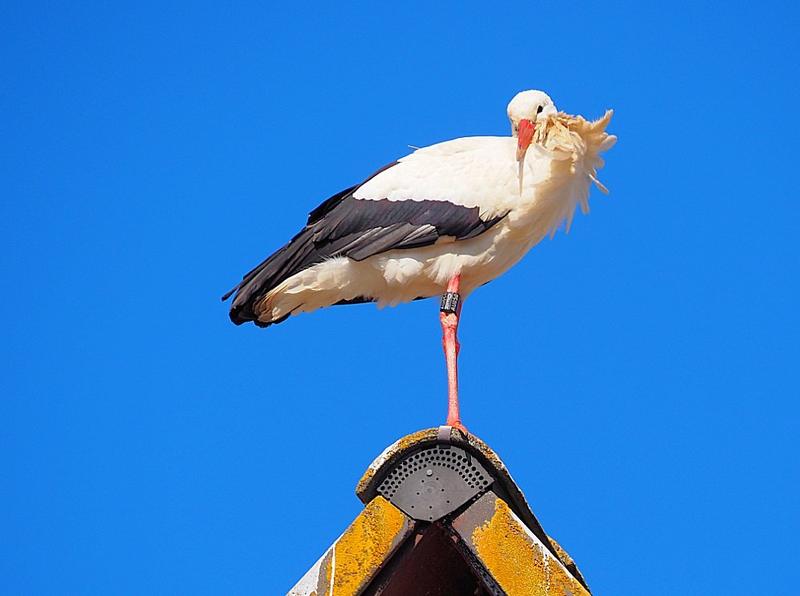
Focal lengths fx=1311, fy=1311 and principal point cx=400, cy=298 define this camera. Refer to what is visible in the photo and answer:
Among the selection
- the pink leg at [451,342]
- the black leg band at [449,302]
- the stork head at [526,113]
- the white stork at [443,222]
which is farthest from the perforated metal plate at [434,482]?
the stork head at [526,113]

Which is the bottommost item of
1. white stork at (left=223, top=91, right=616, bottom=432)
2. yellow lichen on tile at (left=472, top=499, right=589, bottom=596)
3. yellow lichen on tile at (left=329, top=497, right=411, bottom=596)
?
yellow lichen on tile at (left=472, top=499, right=589, bottom=596)

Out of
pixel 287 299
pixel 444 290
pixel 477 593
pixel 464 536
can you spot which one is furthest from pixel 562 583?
pixel 287 299

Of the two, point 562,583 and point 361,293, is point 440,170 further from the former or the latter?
point 562,583

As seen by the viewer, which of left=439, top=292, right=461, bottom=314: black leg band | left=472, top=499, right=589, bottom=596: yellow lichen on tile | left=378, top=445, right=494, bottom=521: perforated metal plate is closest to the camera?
left=472, top=499, right=589, bottom=596: yellow lichen on tile

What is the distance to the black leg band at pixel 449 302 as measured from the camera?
27.7 feet

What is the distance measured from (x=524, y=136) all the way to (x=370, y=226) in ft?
3.90

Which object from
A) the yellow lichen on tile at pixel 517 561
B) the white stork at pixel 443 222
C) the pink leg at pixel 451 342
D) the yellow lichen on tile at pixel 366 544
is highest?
the white stork at pixel 443 222

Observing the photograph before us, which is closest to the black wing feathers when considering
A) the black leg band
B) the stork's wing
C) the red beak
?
the stork's wing

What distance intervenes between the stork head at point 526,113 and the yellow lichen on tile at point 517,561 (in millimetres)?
3649

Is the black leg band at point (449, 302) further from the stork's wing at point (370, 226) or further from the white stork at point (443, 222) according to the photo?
the stork's wing at point (370, 226)

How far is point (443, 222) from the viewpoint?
852cm

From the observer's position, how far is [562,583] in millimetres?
5477

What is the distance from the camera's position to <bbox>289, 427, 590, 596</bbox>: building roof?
5.49 meters

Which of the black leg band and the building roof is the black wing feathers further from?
the building roof
